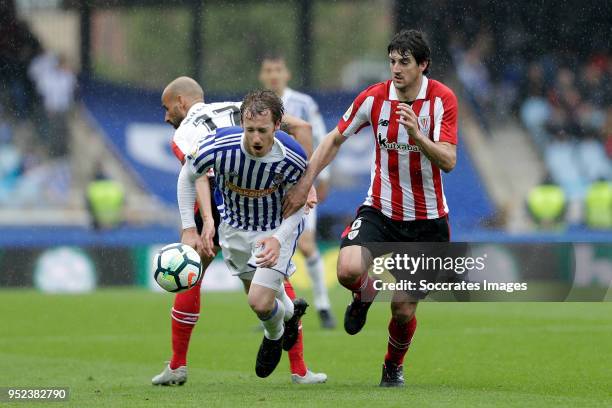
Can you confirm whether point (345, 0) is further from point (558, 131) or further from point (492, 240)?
point (492, 240)

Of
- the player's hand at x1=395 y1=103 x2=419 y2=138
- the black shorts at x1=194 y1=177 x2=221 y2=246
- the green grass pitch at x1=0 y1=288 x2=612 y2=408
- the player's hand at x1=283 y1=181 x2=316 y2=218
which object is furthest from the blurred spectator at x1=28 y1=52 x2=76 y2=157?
the player's hand at x1=395 y1=103 x2=419 y2=138

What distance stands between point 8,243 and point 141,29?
17.2 ft

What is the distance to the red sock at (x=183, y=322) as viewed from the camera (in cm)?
690

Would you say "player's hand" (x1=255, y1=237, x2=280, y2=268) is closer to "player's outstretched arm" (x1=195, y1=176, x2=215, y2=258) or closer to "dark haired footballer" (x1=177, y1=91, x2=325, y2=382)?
"dark haired footballer" (x1=177, y1=91, x2=325, y2=382)

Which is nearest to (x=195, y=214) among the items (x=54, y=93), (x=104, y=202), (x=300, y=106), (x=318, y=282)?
(x=300, y=106)

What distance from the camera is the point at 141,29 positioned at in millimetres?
18766

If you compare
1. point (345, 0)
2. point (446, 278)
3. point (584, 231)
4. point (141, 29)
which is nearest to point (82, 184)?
point (141, 29)

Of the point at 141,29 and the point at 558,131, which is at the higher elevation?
the point at 141,29

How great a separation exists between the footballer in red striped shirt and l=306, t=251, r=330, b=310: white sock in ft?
11.6

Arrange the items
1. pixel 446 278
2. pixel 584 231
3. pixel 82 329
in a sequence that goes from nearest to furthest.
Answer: pixel 446 278, pixel 82 329, pixel 584 231

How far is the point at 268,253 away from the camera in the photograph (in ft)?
20.8

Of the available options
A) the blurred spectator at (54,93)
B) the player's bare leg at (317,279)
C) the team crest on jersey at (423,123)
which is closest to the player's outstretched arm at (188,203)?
the team crest on jersey at (423,123)

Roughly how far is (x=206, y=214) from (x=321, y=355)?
2.22 meters

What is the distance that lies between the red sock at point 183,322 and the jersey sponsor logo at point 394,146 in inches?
49.3
